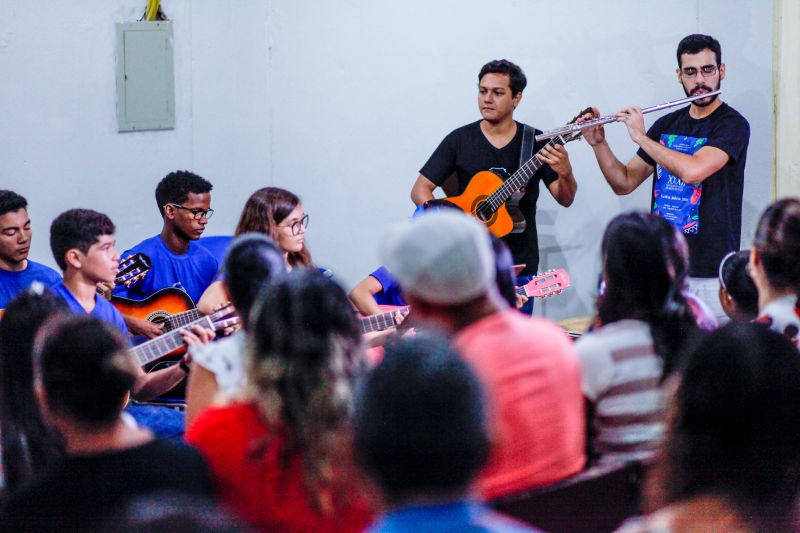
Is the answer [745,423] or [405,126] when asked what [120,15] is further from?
[745,423]

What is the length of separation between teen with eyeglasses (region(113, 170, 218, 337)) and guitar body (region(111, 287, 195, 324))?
0.19 meters

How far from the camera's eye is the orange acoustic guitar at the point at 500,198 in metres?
4.80

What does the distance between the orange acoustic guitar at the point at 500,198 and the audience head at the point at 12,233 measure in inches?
73.7

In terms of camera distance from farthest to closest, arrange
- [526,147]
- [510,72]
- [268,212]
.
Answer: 1. [510,72]
2. [526,147]
3. [268,212]

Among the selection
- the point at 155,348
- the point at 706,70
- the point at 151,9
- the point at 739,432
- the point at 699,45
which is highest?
the point at 151,9

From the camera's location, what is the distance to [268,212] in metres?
3.91

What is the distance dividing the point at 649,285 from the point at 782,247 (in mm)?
511

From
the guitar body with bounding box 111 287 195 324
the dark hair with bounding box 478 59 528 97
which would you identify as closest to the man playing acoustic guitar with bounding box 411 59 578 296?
the dark hair with bounding box 478 59 528 97

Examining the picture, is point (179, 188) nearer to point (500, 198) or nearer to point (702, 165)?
point (500, 198)

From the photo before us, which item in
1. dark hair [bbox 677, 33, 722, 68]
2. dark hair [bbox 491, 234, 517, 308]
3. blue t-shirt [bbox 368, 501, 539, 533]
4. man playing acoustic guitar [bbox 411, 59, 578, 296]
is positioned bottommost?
blue t-shirt [bbox 368, 501, 539, 533]

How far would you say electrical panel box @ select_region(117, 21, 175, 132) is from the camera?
A: 5.34 metres

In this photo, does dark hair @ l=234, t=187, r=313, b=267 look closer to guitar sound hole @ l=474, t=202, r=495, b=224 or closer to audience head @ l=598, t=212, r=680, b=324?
guitar sound hole @ l=474, t=202, r=495, b=224

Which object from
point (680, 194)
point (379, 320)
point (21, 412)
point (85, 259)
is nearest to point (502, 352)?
point (21, 412)

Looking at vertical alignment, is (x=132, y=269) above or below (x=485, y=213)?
below
